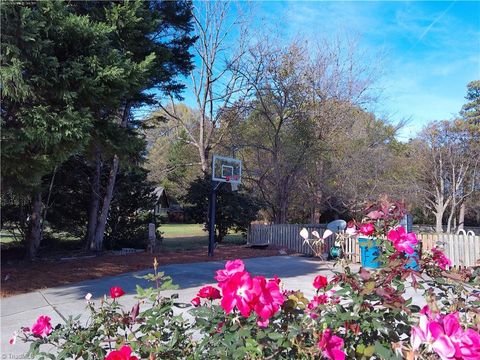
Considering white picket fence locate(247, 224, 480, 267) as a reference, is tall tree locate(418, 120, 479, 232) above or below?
above

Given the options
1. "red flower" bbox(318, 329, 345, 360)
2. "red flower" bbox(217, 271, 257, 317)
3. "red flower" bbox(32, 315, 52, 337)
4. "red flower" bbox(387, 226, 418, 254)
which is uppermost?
"red flower" bbox(387, 226, 418, 254)

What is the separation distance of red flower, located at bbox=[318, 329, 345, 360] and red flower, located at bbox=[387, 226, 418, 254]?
678 millimetres

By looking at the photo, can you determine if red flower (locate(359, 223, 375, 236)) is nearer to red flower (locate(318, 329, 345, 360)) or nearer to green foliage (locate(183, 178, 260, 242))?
red flower (locate(318, 329, 345, 360))

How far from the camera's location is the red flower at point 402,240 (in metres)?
1.98

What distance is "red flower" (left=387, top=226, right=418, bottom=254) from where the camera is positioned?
1.98 m

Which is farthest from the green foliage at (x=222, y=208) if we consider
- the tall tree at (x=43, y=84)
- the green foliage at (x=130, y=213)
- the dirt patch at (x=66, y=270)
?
the tall tree at (x=43, y=84)

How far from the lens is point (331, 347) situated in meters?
1.52

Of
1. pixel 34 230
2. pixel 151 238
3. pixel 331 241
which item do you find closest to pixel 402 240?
pixel 331 241

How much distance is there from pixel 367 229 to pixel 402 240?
0.81ft

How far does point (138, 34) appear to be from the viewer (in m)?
8.18

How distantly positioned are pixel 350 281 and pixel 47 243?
1413 cm

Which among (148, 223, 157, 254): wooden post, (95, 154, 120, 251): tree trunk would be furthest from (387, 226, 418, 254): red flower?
(95, 154, 120, 251): tree trunk

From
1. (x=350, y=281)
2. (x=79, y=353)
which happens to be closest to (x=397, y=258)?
(x=350, y=281)

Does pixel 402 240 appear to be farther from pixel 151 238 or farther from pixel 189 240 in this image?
pixel 189 240
